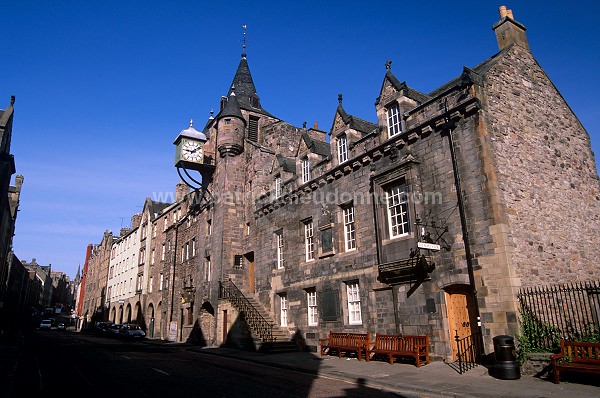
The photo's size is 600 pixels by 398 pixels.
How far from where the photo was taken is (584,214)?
14570mm

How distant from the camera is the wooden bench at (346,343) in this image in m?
14.2

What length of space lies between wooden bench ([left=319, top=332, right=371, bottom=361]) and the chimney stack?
12031mm

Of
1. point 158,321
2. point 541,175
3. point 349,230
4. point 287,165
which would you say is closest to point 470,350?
point 541,175

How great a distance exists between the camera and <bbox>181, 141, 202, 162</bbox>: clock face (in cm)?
2664

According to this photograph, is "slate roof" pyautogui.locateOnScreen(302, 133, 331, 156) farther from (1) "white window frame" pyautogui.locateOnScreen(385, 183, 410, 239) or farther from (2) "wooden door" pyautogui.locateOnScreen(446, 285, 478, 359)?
(2) "wooden door" pyautogui.locateOnScreen(446, 285, 478, 359)

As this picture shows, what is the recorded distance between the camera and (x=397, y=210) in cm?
1462

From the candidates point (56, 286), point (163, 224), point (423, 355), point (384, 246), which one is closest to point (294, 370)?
point (423, 355)

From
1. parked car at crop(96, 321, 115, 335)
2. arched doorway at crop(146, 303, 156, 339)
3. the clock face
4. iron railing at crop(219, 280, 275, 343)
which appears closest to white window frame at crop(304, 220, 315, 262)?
iron railing at crop(219, 280, 275, 343)

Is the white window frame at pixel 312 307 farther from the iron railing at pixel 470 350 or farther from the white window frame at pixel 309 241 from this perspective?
the iron railing at pixel 470 350

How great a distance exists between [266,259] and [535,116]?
14569mm

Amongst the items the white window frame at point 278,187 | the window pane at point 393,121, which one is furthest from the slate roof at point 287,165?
the window pane at point 393,121

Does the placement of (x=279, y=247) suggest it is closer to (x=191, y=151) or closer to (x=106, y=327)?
(x=191, y=151)

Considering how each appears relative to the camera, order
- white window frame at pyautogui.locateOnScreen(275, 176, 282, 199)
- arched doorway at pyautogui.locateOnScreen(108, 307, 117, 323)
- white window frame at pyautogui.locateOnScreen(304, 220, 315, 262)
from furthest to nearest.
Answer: arched doorway at pyautogui.locateOnScreen(108, 307, 117, 323)
white window frame at pyautogui.locateOnScreen(275, 176, 282, 199)
white window frame at pyautogui.locateOnScreen(304, 220, 315, 262)

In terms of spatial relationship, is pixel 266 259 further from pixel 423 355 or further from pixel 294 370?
pixel 423 355
